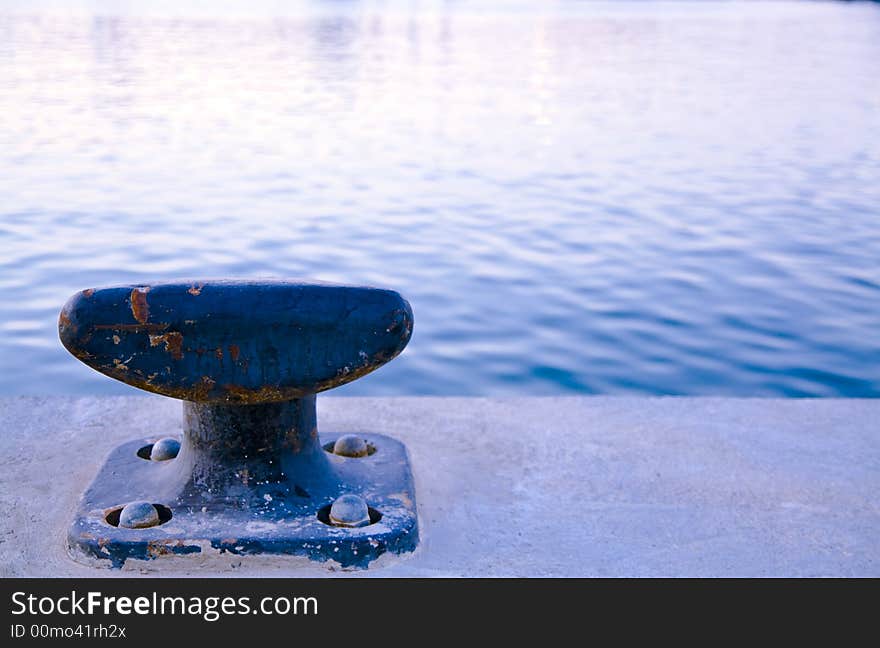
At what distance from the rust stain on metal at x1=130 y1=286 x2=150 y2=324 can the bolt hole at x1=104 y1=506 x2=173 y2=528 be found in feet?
1.47

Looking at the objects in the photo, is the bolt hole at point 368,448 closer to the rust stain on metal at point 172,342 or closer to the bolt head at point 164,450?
the bolt head at point 164,450

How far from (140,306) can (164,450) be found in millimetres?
579

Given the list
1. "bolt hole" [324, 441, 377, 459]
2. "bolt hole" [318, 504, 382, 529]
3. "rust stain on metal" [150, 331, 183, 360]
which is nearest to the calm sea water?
"bolt hole" [324, 441, 377, 459]

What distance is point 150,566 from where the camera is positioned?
214 centimetres

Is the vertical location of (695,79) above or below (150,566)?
below

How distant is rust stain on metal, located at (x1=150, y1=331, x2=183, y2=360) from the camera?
2137 millimetres

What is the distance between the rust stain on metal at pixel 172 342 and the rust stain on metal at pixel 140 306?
0.04 meters

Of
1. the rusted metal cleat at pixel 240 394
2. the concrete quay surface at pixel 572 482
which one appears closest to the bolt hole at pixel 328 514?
the rusted metal cleat at pixel 240 394

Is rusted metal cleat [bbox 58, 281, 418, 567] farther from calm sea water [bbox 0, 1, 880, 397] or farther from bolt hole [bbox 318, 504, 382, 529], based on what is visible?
calm sea water [bbox 0, 1, 880, 397]

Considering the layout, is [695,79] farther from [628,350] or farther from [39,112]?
[628,350]

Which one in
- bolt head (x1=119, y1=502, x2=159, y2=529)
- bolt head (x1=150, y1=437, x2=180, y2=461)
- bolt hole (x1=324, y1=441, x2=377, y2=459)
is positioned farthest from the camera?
bolt hole (x1=324, y1=441, x2=377, y2=459)

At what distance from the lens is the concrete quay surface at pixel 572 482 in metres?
2.22
